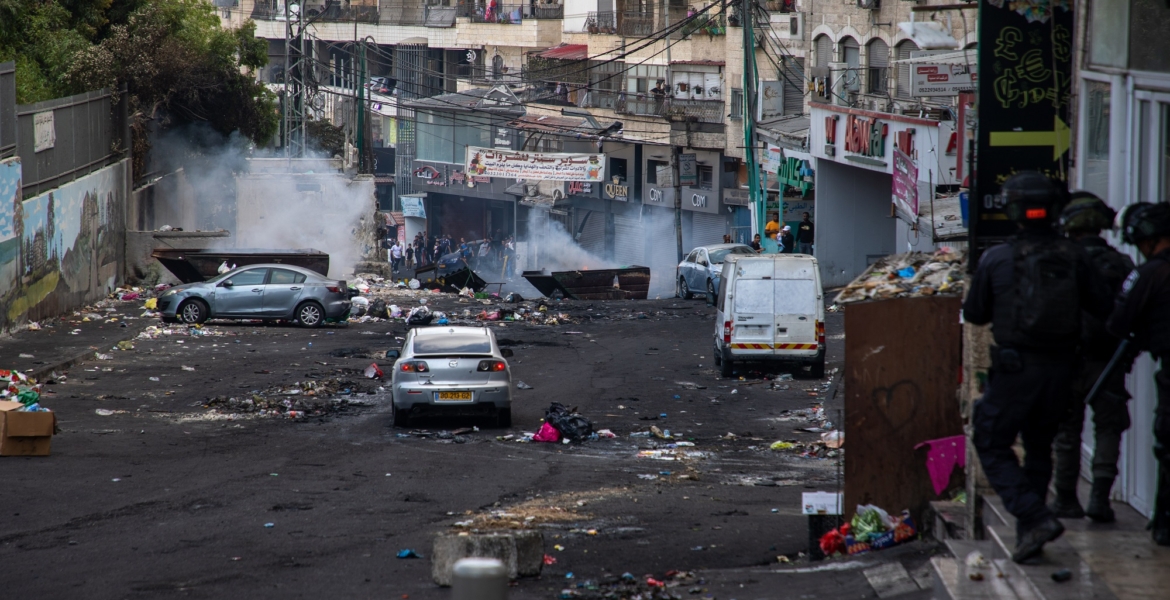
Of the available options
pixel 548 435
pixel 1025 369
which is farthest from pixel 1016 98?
pixel 548 435

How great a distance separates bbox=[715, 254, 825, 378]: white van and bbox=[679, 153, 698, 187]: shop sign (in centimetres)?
3174

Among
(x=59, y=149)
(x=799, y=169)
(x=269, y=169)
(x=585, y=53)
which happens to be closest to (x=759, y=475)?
(x=59, y=149)

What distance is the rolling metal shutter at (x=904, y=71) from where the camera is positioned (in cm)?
3095

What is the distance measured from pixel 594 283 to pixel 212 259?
10.5m

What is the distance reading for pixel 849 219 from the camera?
115 feet

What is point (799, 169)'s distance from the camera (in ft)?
126

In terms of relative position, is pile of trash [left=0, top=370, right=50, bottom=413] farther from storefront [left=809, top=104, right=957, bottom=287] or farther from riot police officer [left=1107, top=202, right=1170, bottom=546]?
storefront [left=809, top=104, right=957, bottom=287]

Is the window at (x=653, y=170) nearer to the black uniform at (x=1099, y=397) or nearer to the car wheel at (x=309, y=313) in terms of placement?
the car wheel at (x=309, y=313)

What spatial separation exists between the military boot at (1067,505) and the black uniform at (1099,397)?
0.04 m

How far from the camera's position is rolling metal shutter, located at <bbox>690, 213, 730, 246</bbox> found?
166ft

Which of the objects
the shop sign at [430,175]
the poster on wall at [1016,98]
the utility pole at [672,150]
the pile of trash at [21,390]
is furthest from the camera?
the shop sign at [430,175]

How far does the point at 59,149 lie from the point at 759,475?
1927cm

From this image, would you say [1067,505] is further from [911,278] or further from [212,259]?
[212,259]

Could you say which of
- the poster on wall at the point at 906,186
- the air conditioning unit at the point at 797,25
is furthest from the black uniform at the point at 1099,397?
the air conditioning unit at the point at 797,25
